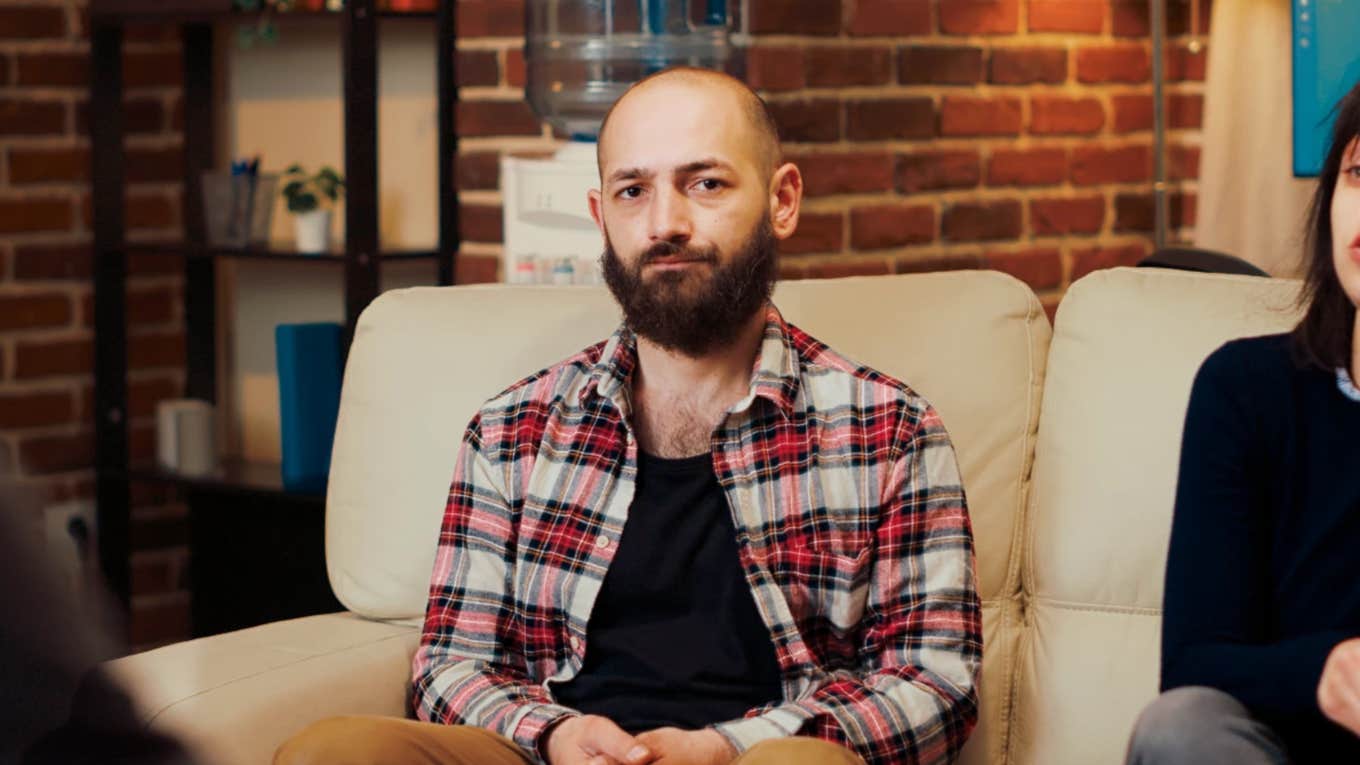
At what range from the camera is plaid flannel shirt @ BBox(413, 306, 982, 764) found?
1742 mm

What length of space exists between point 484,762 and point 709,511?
0.34 meters

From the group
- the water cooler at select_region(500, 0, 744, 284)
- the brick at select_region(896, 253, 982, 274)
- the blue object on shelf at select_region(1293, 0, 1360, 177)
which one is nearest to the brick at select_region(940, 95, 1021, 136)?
the brick at select_region(896, 253, 982, 274)

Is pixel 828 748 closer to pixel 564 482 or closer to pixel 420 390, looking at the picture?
pixel 564 482

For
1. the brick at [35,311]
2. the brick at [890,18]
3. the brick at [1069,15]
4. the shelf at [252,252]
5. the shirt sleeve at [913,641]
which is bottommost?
the shirt sleeve at [913,641]

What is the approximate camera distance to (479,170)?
3188mm

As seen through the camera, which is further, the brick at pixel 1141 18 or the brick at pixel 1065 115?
the brick at pixel 1141 18

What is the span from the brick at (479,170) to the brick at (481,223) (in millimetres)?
36

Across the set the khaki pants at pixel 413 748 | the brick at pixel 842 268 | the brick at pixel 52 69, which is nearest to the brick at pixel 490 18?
the brick at pixel 842 268

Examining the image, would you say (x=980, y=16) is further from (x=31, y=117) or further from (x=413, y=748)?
(x=413, y=748)

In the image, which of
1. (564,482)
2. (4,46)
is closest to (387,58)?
(4,46)

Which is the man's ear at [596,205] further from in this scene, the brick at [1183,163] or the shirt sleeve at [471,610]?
the brick at [1183,163]

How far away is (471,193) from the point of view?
10.5 ft

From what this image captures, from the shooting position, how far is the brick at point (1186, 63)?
144 inches

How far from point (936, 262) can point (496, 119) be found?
2.77 ft
